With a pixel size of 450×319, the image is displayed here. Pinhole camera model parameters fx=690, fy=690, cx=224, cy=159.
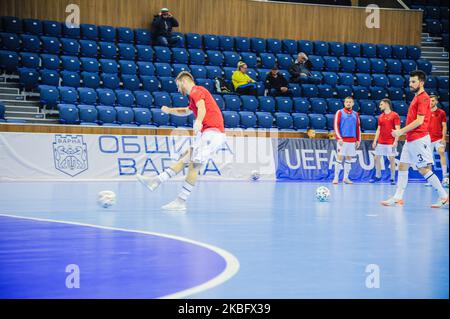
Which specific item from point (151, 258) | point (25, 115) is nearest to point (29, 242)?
Answer: point (151, 258)

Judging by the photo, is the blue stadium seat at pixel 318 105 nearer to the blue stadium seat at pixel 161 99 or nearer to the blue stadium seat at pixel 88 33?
A: the blue stadium seat at pixel 161 99

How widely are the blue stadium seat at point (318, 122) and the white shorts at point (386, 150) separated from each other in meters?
2.34

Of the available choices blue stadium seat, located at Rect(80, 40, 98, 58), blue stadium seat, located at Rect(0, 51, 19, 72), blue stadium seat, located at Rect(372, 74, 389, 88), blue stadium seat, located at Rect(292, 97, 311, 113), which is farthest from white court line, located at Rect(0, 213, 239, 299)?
blue stadium seat, located at Rect(372, 74, 389, 88)

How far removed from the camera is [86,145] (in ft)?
56.7

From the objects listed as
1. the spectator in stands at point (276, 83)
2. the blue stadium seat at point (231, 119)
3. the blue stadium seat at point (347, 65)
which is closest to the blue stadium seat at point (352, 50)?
the blue stadium seat at point (347, 65)

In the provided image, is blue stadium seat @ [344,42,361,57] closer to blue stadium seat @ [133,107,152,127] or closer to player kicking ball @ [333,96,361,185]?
player kicking ball @ [333,96,361,185]

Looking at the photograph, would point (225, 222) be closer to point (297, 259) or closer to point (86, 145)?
point (297, 259)

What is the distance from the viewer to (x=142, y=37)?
22.6 meters

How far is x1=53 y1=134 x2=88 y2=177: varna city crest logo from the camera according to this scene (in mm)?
16969

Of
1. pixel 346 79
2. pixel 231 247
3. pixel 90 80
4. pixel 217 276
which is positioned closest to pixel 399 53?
pixel 346 79

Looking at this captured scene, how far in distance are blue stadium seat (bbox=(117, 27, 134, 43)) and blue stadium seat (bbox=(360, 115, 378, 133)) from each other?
7.86 meters

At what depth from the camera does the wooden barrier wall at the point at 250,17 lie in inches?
883

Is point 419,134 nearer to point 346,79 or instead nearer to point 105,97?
point 105,97

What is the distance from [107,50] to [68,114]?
13.1 ft
